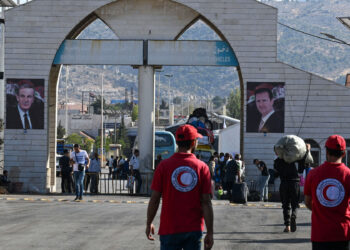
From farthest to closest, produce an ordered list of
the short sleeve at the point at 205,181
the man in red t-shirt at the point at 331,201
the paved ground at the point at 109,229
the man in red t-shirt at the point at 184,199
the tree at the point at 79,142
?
the tree at the point at 79,142 < the paved ground at the point at 109,229 < the man in red t-shirt at the point at 331,201 < the short sleeve at the point at 205,181 < the man in red t-shirt at the point at 184,199

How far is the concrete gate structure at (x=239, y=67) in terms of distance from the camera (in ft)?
102

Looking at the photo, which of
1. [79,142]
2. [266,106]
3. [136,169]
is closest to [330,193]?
[136,169]

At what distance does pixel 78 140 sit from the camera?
117562 millimetres

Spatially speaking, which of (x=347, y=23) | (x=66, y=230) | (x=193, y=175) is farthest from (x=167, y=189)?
(x=347, y=23)

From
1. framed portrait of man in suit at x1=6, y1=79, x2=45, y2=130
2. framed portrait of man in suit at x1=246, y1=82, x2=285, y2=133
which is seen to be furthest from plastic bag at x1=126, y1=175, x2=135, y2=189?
framed portrait of man in suit at x1=246, y1=82, x2=285, y2=133

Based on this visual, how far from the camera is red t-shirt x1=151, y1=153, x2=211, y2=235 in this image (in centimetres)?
762

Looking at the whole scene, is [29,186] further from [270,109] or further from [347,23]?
[347,23]

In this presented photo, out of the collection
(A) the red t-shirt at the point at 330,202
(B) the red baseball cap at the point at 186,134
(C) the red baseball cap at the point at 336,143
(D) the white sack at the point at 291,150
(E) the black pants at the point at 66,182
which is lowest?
(E) the black pants at the point at 66,182

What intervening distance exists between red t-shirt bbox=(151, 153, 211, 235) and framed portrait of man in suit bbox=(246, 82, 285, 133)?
23.7 m

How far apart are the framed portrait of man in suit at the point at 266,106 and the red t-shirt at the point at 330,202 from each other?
2310cm

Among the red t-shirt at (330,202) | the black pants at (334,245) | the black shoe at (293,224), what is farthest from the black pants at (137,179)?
the black pants at (334,245)

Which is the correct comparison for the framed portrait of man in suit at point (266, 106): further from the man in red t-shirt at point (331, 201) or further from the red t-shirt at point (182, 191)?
the red t-shirt at point (182, 191)

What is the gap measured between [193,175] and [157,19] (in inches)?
973

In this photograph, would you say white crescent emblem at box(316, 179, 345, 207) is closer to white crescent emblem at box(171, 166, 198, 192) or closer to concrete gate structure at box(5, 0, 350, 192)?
white crescent emblem at box(171, 166, 198, 192)
